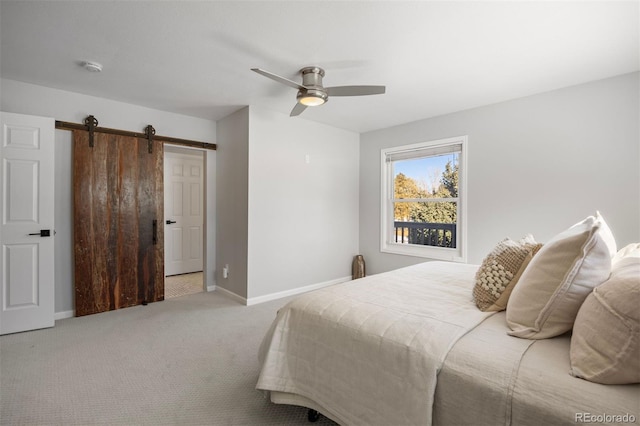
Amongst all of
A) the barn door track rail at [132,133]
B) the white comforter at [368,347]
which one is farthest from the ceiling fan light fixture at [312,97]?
the barn door track rail at [132,133]

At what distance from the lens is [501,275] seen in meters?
1.57

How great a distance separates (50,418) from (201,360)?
0.88 metres

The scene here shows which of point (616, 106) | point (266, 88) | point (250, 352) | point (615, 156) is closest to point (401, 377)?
point (250, 352)

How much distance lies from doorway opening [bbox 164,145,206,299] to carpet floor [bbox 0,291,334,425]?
2.11 m

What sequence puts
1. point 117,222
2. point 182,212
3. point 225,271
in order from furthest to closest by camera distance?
point 182,212, point 225,271, point 117,222

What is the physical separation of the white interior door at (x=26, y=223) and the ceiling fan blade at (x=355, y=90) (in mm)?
2787

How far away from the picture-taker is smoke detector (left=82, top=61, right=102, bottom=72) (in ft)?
8.43

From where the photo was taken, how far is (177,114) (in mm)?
3979

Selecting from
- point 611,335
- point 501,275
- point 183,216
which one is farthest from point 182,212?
point 611,335

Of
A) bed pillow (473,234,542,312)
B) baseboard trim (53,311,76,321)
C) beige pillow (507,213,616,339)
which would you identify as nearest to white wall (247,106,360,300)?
baseboard trim (53,311,76,321)

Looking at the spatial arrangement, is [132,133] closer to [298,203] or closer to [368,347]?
[298,203]

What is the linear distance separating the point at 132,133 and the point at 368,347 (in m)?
3.71

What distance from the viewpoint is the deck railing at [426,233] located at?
410 centimetres

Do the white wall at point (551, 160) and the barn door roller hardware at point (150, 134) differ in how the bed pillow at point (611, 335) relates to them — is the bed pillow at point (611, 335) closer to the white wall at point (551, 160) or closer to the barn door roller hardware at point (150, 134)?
the white wall at point (551, 160)
